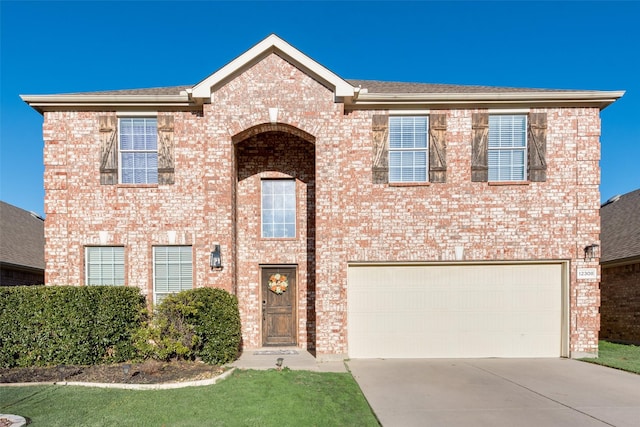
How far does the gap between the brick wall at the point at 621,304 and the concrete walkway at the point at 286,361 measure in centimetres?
888

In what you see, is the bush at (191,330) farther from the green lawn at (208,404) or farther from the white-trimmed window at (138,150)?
the white-trimmed window at (138,150)

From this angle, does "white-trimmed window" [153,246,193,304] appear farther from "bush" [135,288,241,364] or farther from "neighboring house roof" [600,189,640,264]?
"neighboring house roof" [600,189,640,264]

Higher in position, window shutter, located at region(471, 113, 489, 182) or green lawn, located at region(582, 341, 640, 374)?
window shutter, located at region(471, 113, 489, 182)

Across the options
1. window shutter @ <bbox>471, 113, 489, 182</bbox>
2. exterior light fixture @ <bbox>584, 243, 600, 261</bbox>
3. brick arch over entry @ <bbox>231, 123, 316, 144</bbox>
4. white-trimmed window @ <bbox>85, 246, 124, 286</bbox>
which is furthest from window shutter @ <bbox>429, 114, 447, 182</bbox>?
white-trimmed window @ <bbox>85, 246, 124, 286</bbox>

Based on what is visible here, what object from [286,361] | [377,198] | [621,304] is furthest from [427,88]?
[621,304]

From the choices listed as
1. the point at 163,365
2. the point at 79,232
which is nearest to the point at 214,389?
the point at 163,365

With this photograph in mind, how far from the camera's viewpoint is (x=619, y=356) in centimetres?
953

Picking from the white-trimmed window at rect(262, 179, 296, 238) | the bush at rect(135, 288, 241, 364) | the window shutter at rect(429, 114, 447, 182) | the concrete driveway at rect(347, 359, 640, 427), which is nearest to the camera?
the concrete driveway at rect(347, 359, 640, 427)

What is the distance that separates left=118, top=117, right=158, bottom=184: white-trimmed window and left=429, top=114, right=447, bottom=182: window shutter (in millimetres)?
6756

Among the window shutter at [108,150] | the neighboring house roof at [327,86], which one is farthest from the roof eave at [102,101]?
the window shutter at [108,150]

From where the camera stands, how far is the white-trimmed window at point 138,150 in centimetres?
969

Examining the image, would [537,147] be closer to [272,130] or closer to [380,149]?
[380,149]

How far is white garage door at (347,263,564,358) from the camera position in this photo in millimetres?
9523

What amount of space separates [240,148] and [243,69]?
2.00 m
